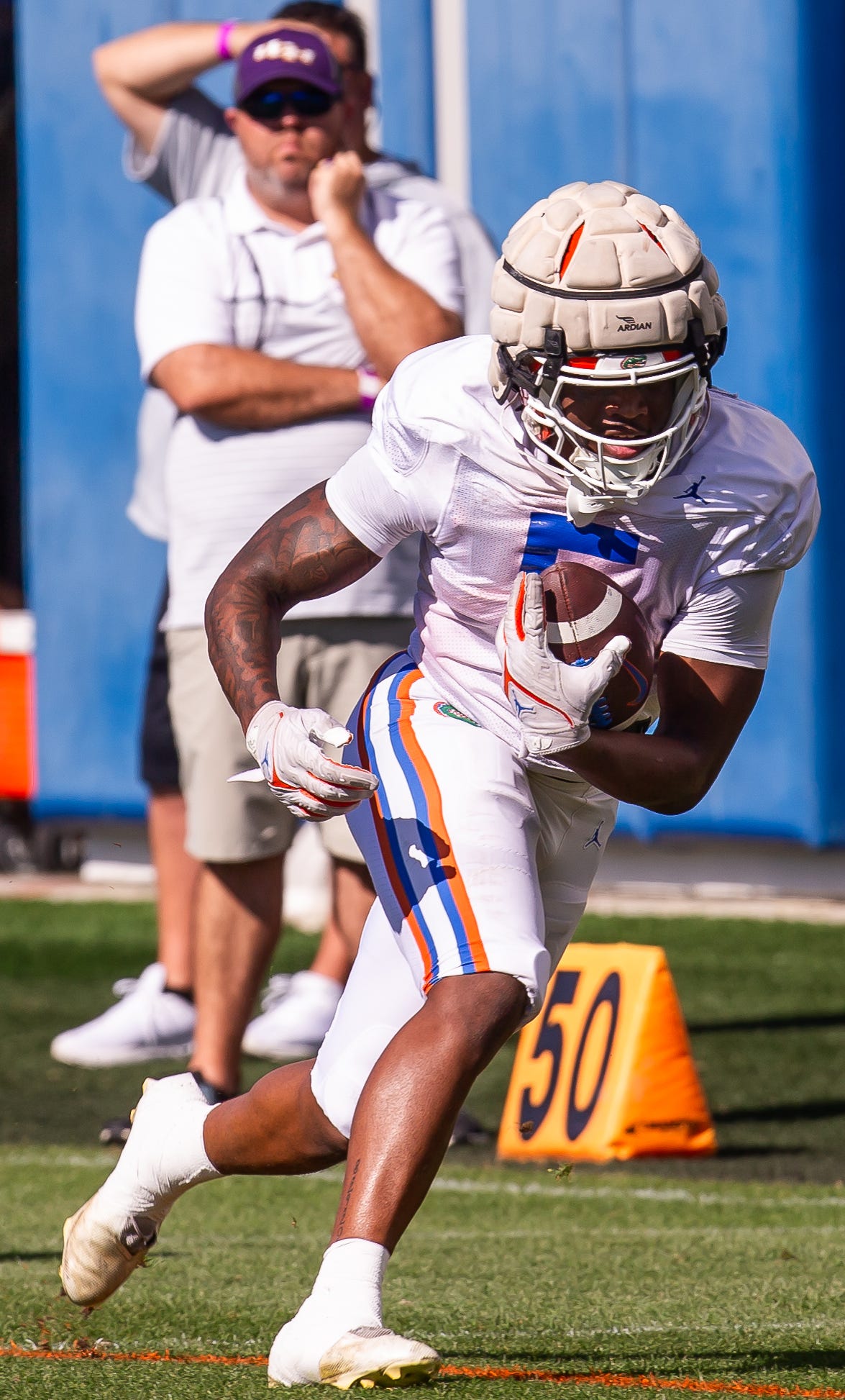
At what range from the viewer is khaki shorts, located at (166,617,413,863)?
17.7 feet

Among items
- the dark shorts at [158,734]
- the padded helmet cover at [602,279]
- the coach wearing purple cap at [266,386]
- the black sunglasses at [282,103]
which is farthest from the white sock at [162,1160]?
the dark shorts at [158,734]

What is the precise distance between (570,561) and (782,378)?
573cm

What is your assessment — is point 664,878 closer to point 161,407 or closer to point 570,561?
point 161,407

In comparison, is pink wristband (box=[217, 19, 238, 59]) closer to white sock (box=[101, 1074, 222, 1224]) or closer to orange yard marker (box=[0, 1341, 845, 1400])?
white sock (box=[101, 1074, 222, 1224])

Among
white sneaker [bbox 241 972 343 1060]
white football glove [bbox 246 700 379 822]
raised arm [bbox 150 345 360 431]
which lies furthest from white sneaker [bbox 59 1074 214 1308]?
white sneaker [bbox 241 972 343 1060]

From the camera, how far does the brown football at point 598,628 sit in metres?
3.15

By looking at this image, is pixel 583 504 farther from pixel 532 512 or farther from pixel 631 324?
pixel 631 324

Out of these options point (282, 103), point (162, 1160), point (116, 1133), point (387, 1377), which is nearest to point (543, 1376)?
point (387, 1377)

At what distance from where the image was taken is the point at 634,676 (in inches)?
128

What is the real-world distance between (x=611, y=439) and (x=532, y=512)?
186 millimetres

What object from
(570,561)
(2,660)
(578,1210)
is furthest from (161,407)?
(2,660)

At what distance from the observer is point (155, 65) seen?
6.23 m

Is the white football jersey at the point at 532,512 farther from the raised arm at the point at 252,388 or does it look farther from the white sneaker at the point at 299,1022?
the white sneaker at the point at 299,1022

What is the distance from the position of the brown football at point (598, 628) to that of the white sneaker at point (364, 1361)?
0.92 m
